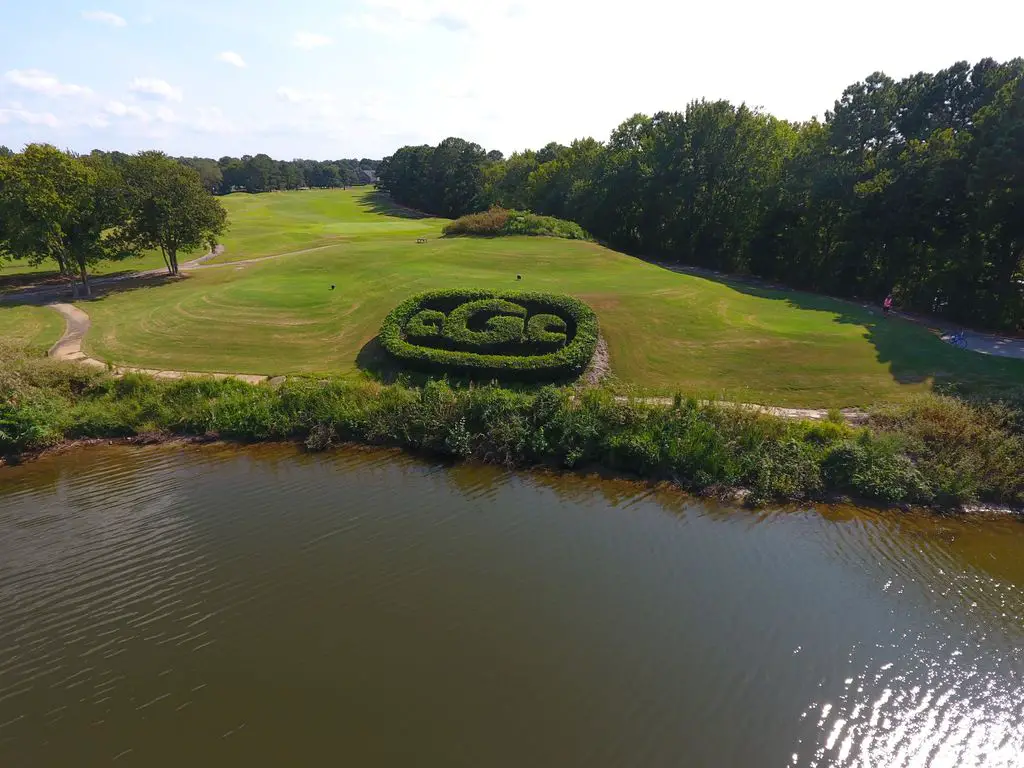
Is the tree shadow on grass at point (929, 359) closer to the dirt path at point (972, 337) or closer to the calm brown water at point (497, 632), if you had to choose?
the dirt path at point (972, 337)

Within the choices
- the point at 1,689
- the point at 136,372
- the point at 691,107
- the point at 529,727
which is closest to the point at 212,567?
the point at 1,689

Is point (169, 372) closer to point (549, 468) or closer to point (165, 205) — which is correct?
point (549, 468)

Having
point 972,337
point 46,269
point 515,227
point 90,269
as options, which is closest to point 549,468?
point 972,337

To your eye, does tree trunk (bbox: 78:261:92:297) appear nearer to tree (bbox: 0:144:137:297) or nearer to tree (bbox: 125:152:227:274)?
tree (bbox: 0:144:137:297)

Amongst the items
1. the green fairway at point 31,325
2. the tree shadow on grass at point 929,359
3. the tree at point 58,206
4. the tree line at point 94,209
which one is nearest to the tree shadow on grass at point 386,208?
the tree line at point 94,209

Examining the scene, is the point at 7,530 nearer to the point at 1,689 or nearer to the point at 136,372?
the point at 1,689

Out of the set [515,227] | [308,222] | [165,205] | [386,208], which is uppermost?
[386,208]
